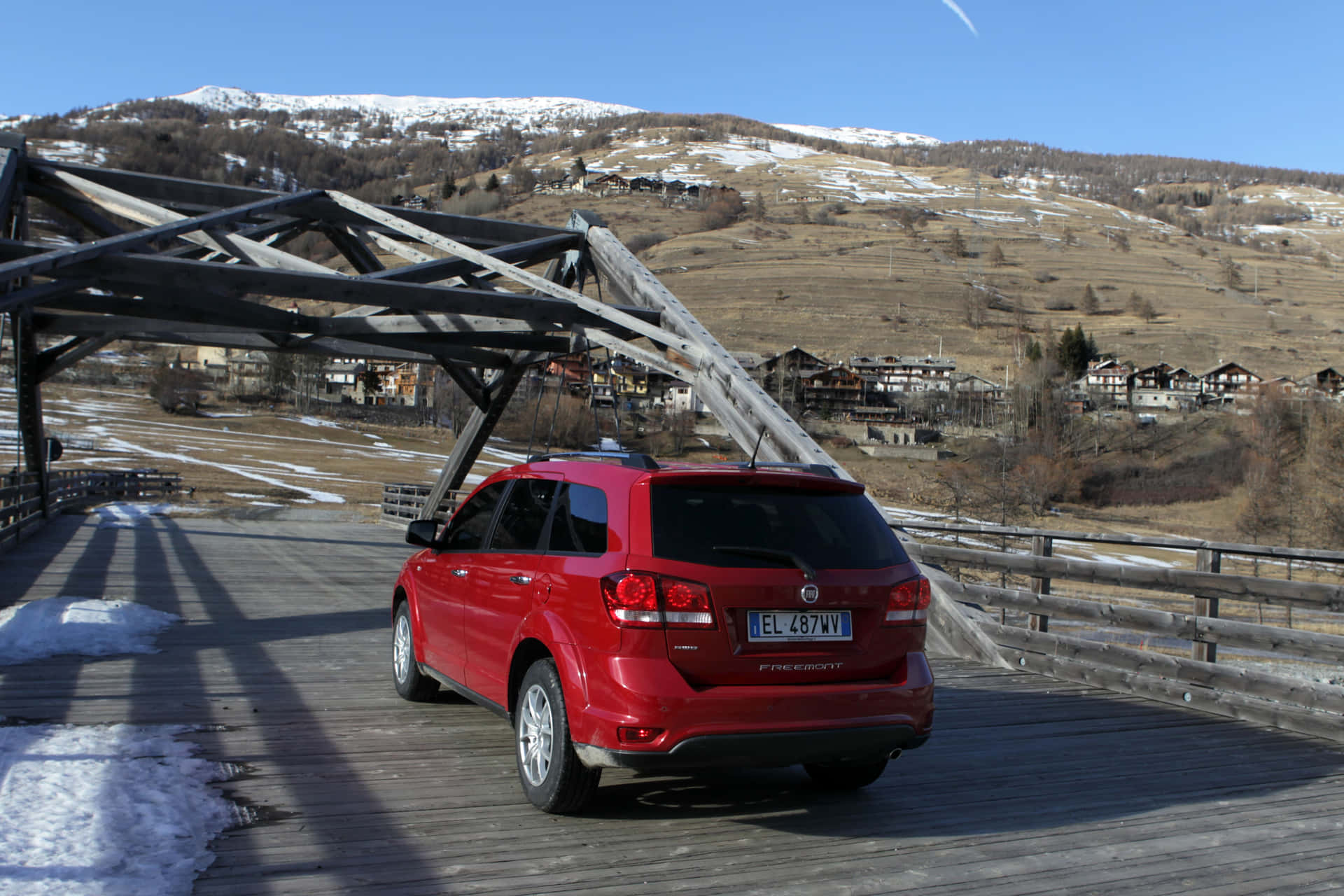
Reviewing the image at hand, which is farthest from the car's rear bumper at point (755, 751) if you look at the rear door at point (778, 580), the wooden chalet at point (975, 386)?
the wooden chalet at point (975, 386)

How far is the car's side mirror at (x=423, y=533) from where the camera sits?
21.1ft

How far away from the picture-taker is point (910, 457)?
82125 mm

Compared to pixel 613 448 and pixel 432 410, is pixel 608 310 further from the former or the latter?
pixel 432 410

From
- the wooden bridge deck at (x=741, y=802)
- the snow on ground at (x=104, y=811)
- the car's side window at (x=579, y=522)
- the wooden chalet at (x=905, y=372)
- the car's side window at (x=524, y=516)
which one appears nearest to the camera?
the snow on ground at (x=104, y=811)

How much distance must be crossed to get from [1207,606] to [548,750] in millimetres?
4920

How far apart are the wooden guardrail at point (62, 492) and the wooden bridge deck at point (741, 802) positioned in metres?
9.44

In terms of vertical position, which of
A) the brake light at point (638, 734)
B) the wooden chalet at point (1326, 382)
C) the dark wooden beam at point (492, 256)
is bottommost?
the brake light at point (638, 734)

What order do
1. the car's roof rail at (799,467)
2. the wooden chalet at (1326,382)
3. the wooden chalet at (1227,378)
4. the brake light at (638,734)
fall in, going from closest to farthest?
1. the brake light at (638,734)
2. the car's roof rail at (799,467)
3. the wooden chalet at (1326,382)
4. the wooden chalet at (1227,378)

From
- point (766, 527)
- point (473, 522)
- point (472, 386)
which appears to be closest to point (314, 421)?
point (472, 386)

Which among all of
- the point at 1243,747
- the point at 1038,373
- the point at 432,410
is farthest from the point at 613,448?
the point at 1038,373

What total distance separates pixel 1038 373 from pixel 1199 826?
106382 millimetres

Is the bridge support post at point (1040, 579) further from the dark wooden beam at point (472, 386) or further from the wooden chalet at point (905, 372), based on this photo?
the wooden chalet at point (905, 372)

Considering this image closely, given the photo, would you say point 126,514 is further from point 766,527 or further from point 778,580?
point 778,580

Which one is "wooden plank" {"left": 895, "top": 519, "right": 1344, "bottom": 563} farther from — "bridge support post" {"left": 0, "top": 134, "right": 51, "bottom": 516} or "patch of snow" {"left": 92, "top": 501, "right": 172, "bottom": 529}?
"patch of snow" {"left": 92, "top": 501, "right": 172, "bottom": 529}
